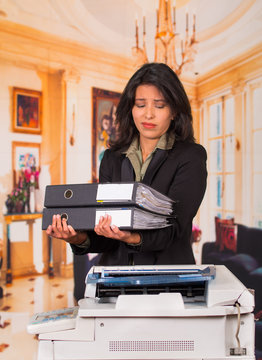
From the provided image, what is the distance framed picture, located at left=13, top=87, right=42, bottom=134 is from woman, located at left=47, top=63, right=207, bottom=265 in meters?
1.81

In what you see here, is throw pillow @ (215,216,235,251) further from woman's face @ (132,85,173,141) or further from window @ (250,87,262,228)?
woman's face @ (132,85,173,141)

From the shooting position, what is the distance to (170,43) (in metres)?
3.31

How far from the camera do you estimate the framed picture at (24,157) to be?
10.2ft

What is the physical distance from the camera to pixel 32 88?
3164 millimetres

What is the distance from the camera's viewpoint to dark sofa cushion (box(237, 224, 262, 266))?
3.05 m

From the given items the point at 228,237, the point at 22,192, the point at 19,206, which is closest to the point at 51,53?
the point at 22,192

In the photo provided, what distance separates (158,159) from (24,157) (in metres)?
2.02

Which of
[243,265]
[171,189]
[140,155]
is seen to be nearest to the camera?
[171,189]

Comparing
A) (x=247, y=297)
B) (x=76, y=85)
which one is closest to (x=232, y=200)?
(x=76, y=85)

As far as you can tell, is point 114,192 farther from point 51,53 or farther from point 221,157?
point 51,53

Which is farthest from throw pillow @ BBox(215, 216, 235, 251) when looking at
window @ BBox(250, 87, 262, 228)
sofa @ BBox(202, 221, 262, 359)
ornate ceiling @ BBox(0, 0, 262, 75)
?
ornate ceiling @ BBox(0, 0, 262, 75)

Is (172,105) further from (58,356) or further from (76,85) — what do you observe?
(76,85)

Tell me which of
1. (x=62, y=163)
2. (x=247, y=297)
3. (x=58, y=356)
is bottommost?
(x=58, y=356)

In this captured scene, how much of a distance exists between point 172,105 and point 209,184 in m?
2.03
